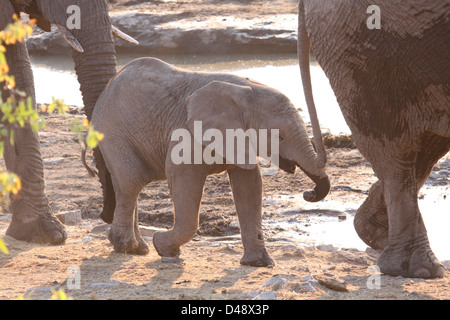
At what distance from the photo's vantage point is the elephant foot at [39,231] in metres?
6.43

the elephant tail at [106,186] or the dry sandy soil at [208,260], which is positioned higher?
the elephant tail at [106,186]

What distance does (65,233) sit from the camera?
21.5 ft

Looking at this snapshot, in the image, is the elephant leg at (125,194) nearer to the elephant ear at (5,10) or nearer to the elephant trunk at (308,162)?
the elephant ear at (5,10)

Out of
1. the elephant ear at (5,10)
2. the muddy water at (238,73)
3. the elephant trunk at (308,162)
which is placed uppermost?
the elephant ear at (5,10)

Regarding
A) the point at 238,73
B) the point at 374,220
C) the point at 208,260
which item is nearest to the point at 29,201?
the point at 208,260

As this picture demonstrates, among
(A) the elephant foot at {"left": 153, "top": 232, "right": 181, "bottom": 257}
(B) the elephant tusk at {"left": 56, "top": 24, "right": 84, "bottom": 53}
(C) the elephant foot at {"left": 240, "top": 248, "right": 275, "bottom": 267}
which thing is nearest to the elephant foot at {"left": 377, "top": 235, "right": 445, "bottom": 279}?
(C) the elephant foot at {"left": 240, "top": 248, "right": 275, "bottom": 267}

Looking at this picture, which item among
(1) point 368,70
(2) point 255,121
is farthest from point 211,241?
(1) point 368,70

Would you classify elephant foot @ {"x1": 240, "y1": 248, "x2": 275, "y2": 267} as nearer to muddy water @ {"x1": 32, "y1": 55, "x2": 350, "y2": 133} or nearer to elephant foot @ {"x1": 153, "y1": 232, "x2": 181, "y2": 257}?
elephant foot @ {"x1": 153, "y1": 232, "x2": 181, "y2": 257}

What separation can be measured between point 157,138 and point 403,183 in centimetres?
160

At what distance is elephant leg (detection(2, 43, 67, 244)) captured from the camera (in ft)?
21.1

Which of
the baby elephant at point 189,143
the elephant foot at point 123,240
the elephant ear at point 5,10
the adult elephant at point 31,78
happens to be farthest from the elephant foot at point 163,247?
the elephant ear at point 5,10

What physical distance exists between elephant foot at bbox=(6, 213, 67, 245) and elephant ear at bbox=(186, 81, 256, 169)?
1612 millimetres

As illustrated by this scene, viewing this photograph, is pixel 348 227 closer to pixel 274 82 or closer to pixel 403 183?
pixel 403 183

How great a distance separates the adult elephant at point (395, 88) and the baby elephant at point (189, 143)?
1.19 ft
